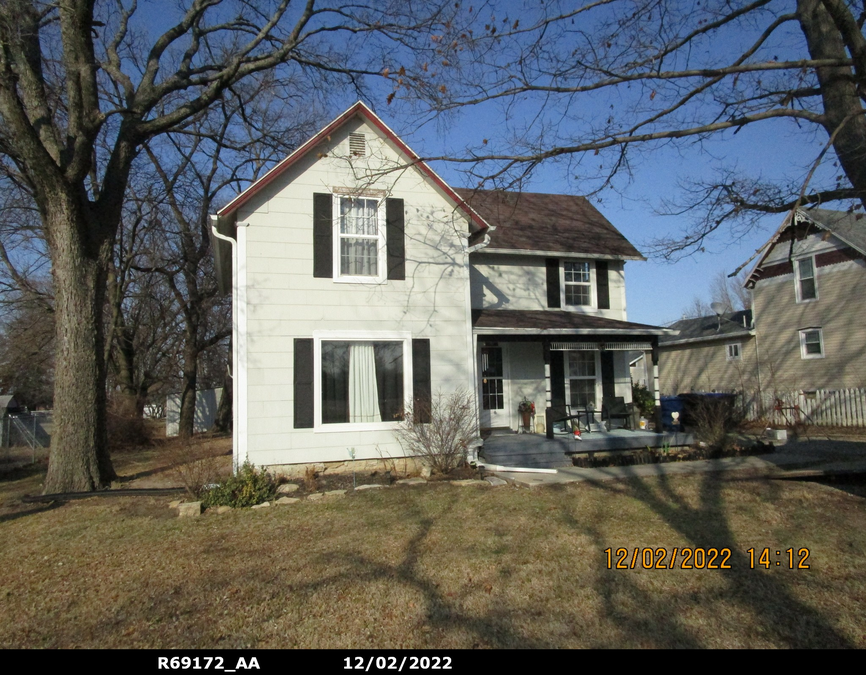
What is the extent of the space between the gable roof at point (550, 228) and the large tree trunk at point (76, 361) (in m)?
8.20

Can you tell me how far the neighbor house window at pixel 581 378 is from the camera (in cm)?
1472

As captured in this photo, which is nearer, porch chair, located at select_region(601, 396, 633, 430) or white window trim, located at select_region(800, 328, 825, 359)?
porch chair, located at select_region(601, 396, 633, 430)

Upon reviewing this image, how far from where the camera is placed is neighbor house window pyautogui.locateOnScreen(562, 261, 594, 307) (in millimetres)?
15273

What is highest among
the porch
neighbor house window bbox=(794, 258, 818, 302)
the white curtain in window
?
neighbor house window bbox=(794, 258, 818, 302)

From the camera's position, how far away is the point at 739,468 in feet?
36.1

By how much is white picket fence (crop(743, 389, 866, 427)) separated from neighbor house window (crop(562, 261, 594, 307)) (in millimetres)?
7199

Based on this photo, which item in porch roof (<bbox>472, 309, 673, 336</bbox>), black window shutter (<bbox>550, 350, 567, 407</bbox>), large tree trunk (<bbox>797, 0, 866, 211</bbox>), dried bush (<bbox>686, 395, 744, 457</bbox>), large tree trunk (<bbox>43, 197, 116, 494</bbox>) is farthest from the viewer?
black window shutter (<bbox>550, 350, 567, 407</bbox>)

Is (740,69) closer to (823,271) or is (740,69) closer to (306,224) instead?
(306,224)

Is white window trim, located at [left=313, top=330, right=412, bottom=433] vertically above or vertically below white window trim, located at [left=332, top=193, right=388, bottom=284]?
below

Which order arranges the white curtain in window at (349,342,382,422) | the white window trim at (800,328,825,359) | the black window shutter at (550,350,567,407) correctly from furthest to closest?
1. the white window trim at (800,328,825,359)
2. the black window shutter at (550,350,567,407)
3. the white curtain in window at (349,342,382,422)

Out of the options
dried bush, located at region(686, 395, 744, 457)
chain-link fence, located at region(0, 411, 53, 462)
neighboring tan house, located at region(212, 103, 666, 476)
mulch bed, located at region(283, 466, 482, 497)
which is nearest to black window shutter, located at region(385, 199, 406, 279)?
neighboring tan house, located at region(212, 103, 666, 476)

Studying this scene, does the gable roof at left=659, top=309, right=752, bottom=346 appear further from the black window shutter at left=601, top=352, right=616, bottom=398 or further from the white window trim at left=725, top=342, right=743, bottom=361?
the black window shutter at left=601, top=352, right=616, bottom=398

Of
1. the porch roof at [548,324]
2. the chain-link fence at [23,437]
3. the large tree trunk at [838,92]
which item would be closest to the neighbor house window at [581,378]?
the porch roof at [548,324]

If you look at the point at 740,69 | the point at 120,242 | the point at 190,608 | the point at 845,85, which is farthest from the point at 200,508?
the point at 120,242
